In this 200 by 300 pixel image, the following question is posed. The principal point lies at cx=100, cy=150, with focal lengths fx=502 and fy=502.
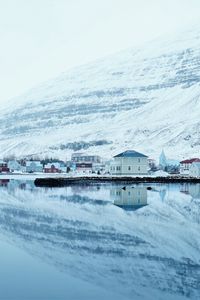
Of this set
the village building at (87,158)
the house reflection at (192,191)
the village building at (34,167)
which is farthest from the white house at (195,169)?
the village building at (87,158)

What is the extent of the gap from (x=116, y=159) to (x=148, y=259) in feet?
286

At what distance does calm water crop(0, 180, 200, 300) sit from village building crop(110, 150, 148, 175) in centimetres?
7188

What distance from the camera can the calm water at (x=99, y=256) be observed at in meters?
12.8

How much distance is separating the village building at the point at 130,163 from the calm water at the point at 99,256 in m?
71.9

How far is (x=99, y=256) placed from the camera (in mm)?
16688

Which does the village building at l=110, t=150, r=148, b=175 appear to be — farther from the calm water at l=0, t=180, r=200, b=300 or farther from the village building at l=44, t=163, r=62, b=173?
the calm water at l=0, t=180, r=200, b=300

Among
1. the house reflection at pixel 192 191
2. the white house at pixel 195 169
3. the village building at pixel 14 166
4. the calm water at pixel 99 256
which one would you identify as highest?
the village building at pixel 14 166

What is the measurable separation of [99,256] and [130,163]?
280ft

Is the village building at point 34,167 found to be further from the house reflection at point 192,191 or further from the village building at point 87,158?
the house reflection at point 192,191

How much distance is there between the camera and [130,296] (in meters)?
12.3

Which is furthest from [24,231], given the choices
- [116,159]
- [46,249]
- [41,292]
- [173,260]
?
[116,159]

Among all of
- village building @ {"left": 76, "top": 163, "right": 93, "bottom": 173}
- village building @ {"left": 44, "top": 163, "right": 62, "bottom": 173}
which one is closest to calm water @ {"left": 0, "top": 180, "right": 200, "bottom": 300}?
village building @ {"left": 44, "top": 163, "right": 62, "bottom": 173}

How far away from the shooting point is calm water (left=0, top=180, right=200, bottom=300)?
12.8 m

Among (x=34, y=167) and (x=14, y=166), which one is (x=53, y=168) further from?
(x=14, y=166)
